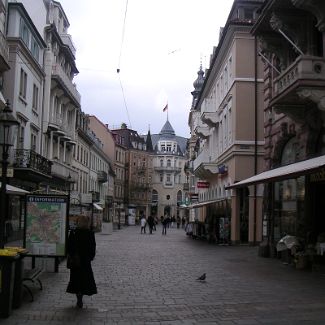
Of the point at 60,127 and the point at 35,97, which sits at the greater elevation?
the point at 35,97

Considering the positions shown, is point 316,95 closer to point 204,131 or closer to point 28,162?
point 28,162

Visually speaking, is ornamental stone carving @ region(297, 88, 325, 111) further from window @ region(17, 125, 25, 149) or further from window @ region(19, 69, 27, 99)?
window @ region(17, 125, 25, 149)

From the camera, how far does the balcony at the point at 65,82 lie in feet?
136

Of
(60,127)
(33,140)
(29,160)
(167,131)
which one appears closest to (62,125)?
(60,127)

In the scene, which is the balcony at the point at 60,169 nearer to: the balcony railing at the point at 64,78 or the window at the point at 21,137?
the balcony railing at the point at 64,78

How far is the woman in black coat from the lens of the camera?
989 centimetres

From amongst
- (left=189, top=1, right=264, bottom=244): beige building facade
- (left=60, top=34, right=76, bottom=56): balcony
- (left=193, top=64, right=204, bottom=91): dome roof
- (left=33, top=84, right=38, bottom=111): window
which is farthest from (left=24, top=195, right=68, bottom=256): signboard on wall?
(left=193, top=64, right=204, bottom=91): dome roof

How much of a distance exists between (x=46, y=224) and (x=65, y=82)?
31562 mm

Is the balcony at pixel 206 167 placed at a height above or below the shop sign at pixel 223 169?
above

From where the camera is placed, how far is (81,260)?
9930 millimetres

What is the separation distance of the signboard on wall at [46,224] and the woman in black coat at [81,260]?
16.1 ft

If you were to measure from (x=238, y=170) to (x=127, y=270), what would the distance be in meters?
16.2

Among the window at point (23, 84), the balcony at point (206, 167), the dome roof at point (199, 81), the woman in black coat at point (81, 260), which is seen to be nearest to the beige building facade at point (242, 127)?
the balcony at point (206, 167)

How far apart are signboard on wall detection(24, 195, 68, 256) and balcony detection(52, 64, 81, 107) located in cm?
2756
